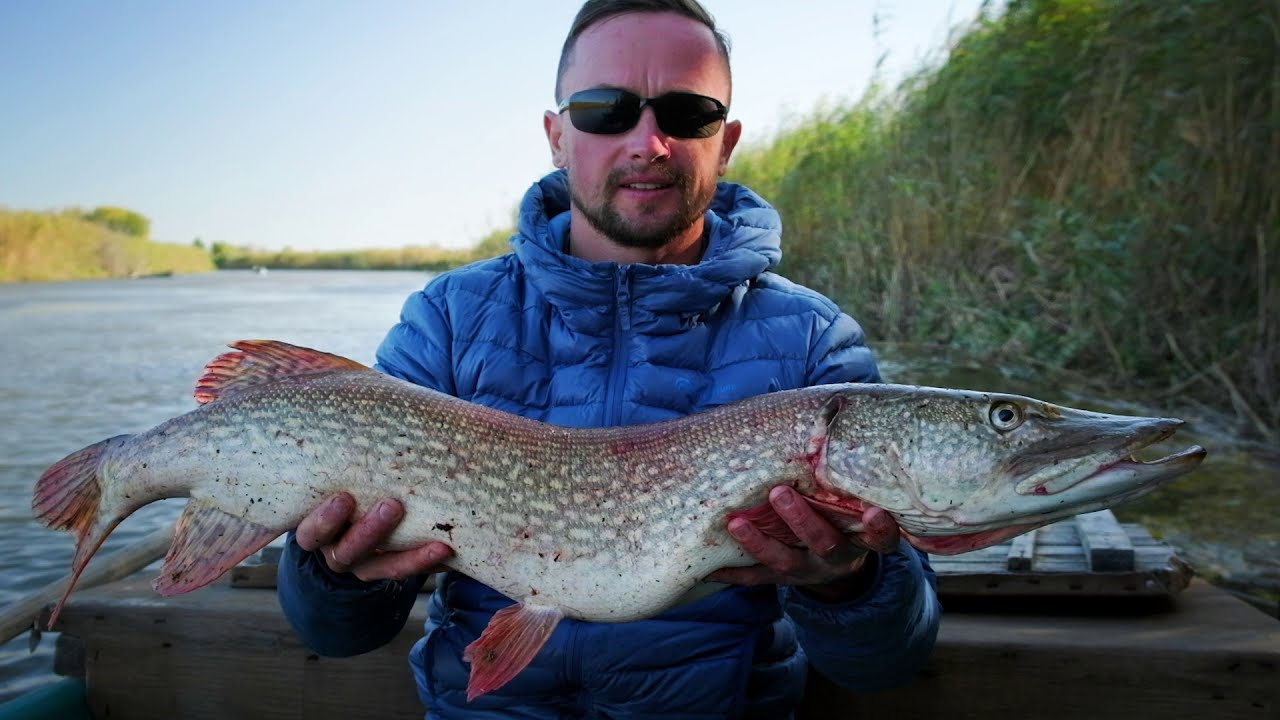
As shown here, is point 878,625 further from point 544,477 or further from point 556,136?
point 556,136

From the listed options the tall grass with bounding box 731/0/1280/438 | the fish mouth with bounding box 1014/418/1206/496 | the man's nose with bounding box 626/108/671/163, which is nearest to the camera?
the fish mouth with bounding box 1014/418/1206/496

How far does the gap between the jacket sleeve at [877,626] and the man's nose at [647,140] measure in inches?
40.6

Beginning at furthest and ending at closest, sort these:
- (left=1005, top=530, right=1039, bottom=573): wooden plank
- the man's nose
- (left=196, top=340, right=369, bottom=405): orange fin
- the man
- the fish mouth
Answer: (left=1005, top=530, right=1039, bottom=573): wooden plank → the man's nose → (left=196, top=340, right=369, bottom=405): orange fin → the man → the fish mouth

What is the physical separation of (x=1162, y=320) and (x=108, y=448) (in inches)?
252

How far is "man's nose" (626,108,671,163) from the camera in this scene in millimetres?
2234

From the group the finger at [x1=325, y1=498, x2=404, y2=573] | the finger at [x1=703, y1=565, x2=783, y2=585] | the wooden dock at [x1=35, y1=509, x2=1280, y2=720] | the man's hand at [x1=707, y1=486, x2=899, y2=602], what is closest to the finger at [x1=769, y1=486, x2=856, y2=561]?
the man's hand at [x1=707, y1=486, x2=899, y2=602]

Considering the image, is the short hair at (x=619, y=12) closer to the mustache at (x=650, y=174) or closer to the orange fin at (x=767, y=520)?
the mustache at (x=650, y=174)

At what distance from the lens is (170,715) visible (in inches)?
104

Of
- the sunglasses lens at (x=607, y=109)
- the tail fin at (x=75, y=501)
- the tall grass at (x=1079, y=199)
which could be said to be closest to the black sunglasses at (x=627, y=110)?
the sunglasses lens at (x=607, y=109)

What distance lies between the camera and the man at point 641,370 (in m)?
Answer: 1.85

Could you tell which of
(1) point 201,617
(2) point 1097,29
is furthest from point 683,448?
(2) point 1097,29

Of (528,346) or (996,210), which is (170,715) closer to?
(528,346)

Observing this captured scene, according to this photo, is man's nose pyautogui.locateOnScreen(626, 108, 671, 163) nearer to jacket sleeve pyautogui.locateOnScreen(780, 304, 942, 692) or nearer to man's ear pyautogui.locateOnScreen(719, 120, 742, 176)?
man's ear pyautogui.locateOnScreen(719, 120, 742, 176)

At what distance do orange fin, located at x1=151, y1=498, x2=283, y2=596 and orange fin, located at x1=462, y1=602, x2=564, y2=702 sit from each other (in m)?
0.47
